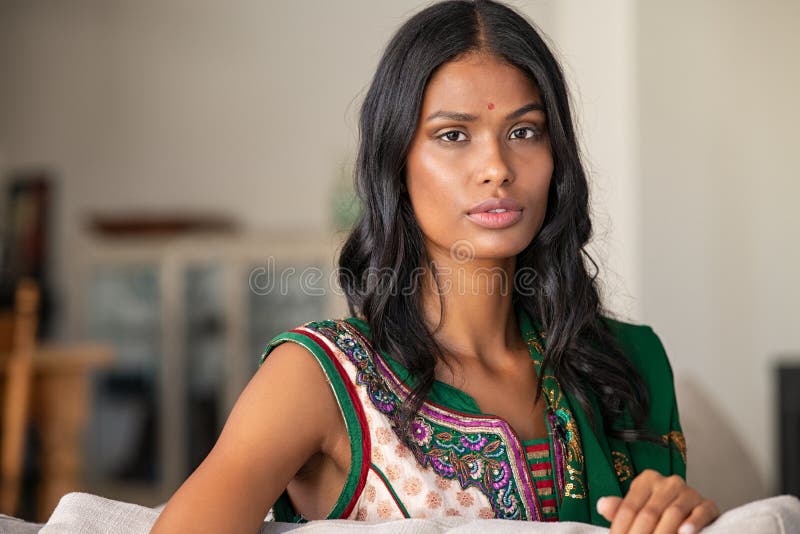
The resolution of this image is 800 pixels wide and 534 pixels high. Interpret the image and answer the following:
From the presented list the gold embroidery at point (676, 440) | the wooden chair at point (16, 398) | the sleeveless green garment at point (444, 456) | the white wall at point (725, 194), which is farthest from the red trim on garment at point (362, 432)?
the white wall at point (725, 194)

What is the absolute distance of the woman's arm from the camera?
1060 mm

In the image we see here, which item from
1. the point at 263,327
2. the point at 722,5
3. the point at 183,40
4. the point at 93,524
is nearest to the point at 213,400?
the point at 263,327

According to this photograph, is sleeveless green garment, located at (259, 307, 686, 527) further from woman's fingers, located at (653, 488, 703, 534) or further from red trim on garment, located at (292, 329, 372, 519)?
woman's fingers, located at (653, 488, 703, 534)

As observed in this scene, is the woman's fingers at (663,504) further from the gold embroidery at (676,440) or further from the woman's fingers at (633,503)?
the gold embroidery at (676,440)

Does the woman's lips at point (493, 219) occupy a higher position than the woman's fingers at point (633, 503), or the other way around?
the woman's lips at point (493, 219)

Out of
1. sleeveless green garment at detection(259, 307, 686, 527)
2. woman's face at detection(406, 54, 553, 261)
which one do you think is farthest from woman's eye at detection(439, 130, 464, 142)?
sleeveless green garment at detection(259, 307, 686, 527)

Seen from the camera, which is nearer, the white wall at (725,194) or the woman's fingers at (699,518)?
the woman's fingers at (699,518)

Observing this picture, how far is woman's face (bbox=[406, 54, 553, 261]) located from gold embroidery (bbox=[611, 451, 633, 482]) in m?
0.34

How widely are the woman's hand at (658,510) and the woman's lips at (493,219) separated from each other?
0.44 metres

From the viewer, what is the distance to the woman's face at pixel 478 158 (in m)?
1.37

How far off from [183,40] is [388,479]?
16.0 feet

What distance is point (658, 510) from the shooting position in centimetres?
101

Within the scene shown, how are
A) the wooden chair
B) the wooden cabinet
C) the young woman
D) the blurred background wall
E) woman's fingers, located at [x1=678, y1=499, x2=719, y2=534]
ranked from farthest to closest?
the wooden cabinet → the blurred background wall → the wooden chair → the young woman → woman's fingers, located at [x1=678, y1=499, x2=719, y2=534]

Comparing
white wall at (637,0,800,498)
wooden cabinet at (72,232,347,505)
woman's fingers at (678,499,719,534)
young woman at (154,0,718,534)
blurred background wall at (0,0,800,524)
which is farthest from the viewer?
wooden cabinet at (72,232,347,505)
